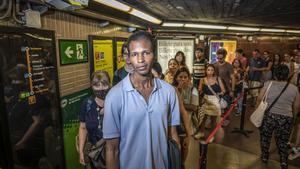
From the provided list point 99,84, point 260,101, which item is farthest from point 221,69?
point 99,84

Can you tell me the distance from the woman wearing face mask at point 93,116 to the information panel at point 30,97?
0.45 metres

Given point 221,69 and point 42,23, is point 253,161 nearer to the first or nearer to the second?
point 221,69

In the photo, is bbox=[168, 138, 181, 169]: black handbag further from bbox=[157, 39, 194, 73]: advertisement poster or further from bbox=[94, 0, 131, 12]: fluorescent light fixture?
bbox=[157, 39, 194, 73]: advertisement poster

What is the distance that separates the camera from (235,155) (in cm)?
371

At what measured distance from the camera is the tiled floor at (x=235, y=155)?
11.1ft

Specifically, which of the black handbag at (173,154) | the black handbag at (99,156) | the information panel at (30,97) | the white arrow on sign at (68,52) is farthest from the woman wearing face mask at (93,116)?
the black handbag at (173,154)

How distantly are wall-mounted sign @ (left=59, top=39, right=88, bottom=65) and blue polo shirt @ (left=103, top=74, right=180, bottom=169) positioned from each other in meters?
1.50

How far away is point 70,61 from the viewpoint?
2.74m

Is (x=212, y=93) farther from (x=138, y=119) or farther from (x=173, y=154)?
(x=138, y=119)

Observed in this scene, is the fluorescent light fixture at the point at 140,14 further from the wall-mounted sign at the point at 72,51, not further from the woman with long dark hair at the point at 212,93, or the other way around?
the woman with long dark hair at the point at 212,93

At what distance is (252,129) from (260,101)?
6.14ft

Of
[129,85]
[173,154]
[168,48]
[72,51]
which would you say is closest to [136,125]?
[129,85]

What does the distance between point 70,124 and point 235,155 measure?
2.94 m

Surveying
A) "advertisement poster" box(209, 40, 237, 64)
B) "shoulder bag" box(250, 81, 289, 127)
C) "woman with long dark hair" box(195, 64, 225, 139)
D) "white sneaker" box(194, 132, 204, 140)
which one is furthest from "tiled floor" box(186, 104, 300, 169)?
"advertisement poster" box(209, 40, 237, 64)
